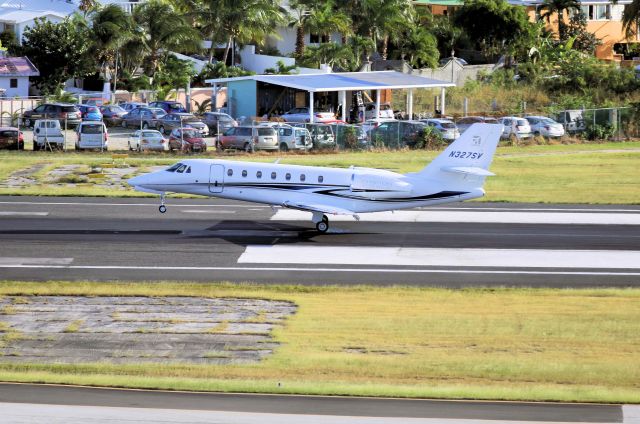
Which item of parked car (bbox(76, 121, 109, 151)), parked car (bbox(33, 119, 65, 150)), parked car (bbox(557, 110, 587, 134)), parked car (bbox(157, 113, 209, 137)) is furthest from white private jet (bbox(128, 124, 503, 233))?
parked car (bbox(557, 110, 587, 134))

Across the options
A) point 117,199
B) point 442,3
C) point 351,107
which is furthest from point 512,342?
point 442,3

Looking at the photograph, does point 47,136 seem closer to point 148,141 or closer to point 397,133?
point 148,141

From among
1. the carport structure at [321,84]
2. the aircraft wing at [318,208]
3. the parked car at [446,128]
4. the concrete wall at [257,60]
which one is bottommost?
the aircraft wing at [318,208]

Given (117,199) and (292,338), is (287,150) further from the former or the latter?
(292,338)

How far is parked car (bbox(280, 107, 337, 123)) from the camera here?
80.2 metres

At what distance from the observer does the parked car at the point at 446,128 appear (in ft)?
231

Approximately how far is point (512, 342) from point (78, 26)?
78.9 metres

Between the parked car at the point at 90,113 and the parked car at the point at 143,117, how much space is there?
204cm

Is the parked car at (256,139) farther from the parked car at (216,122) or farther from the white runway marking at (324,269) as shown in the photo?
the white runway marking at (324,269)

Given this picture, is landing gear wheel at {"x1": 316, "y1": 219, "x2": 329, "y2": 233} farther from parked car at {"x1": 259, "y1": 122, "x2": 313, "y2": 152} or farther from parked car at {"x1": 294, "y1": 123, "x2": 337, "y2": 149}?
parked car at {"x1": 294, "y1": 123, "x2": 337, "y2": 149}

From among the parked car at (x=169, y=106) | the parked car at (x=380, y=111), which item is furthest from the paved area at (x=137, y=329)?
the parked car at (x=169, y=106)

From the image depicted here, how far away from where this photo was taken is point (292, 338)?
26.5 m

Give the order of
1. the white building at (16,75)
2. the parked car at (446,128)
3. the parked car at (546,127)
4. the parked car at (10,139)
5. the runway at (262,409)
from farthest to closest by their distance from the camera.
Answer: the white building at (16,75)
the parked car at (546,127)
the parked car at (446,128)
the parked car at (10,139)
the runway at (262,409)

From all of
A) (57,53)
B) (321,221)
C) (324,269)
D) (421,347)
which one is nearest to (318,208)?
(321,221)
